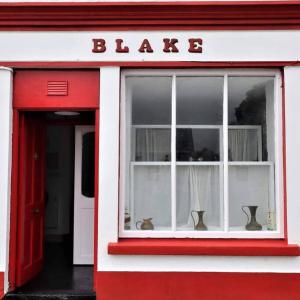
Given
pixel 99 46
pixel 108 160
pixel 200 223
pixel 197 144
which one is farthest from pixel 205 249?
pixel 99 46

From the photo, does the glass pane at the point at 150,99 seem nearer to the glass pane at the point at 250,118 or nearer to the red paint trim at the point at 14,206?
the glass pane at the point at 250,118

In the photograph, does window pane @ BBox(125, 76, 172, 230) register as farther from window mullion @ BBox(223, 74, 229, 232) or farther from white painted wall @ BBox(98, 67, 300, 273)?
window mullion @ BBox(223, 74, 229, 232)

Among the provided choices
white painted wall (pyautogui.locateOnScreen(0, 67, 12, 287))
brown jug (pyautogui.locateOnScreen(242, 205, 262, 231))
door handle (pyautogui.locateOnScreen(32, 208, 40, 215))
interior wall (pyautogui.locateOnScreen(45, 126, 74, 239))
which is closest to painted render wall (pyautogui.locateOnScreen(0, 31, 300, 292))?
white painted wall (pyautogui.locateOnScreen(0, 67, 12, 287))

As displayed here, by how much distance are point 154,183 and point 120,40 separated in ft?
6.57

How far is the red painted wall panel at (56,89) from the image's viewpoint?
5.50 metres

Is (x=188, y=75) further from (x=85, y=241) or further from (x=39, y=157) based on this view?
(x=85, y=241)

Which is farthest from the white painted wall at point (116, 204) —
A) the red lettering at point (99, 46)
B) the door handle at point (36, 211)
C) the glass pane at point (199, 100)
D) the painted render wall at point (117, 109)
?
the door handle at point (36, 211)

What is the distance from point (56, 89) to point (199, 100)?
1.99 m

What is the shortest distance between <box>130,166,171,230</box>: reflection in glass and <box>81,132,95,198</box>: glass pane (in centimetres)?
134

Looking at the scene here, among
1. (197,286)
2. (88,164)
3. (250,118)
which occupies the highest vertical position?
(250,118)

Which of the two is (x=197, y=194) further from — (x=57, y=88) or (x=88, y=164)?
(x=57, y=88)

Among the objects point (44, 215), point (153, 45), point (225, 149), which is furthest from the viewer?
point (44, 215)

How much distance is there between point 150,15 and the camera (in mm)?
5387

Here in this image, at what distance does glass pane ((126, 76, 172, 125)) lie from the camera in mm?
5672
